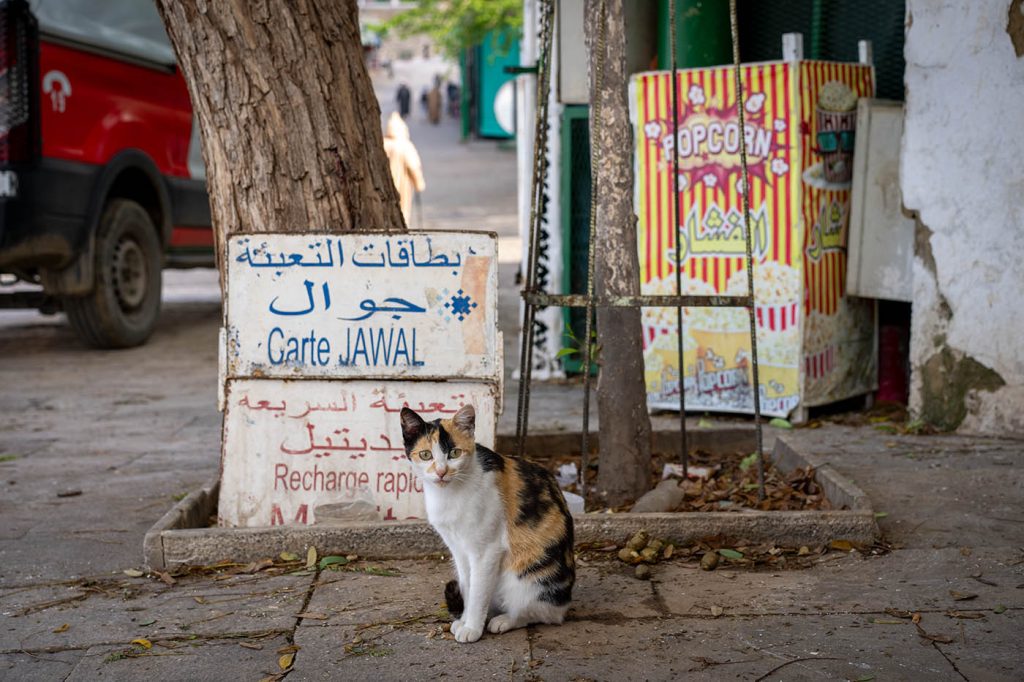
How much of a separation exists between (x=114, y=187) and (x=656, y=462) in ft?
18.3

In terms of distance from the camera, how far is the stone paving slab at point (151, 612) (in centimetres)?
387

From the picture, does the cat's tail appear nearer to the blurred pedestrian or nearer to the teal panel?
the teal panel

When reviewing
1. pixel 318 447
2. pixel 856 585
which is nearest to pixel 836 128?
pixel 856 585

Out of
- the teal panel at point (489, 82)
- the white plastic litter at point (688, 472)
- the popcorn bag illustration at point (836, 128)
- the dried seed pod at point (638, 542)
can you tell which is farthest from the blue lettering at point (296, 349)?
the teal panel at point (489, 82)

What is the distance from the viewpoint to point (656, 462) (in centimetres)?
577

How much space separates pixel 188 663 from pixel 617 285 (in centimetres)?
229

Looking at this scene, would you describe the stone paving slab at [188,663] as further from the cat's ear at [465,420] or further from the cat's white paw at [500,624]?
the cat's ear at [465,420]

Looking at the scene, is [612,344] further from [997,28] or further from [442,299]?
[997,28]

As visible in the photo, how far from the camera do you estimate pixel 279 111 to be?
4.99 m

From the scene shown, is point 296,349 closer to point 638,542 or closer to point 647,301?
point 647,301

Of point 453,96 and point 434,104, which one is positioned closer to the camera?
point 434,104

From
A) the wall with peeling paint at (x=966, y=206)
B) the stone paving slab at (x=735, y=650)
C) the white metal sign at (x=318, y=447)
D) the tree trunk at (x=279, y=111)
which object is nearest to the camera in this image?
the stone paving slab at (x=735, y=650)

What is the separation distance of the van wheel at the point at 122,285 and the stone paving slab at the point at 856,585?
6321 millimetres

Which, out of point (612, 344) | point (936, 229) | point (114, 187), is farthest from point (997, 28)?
point (114, 187)
